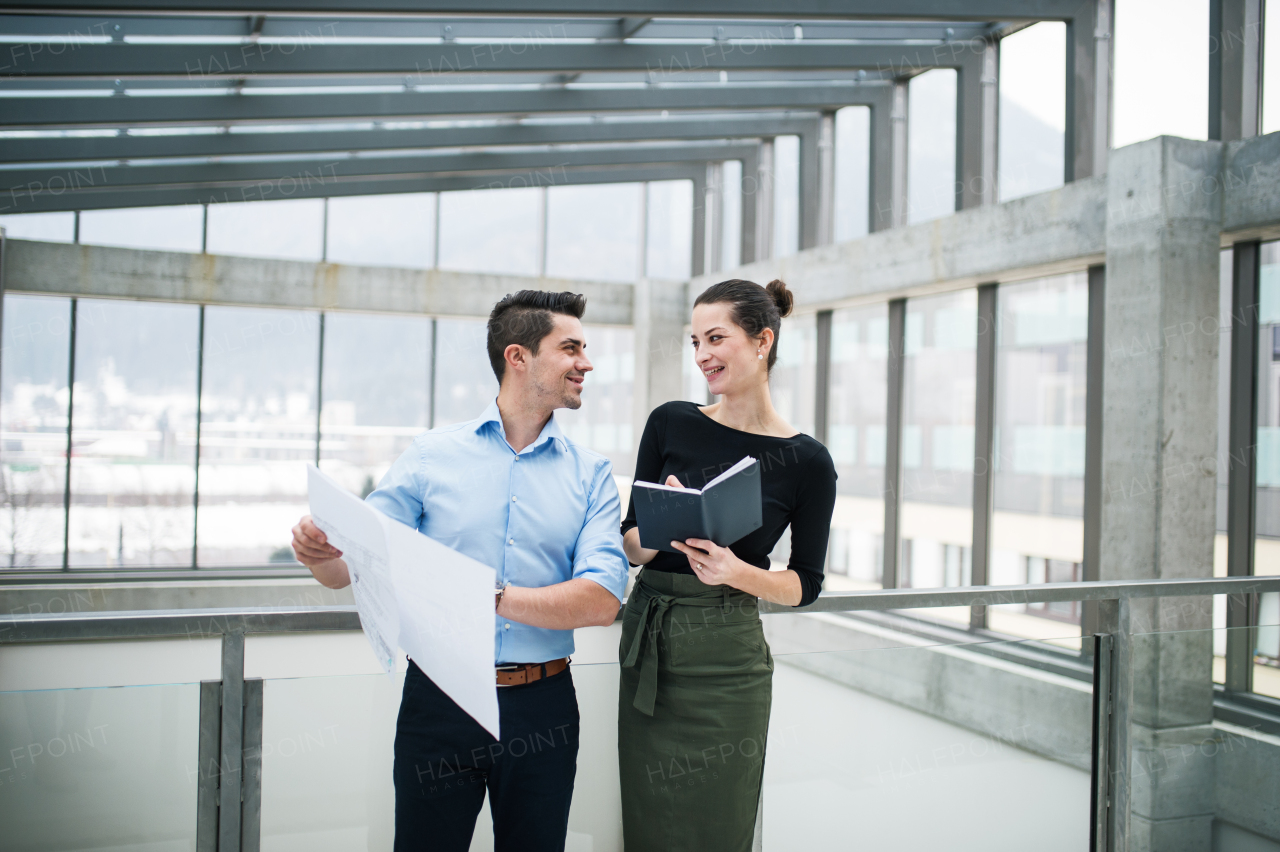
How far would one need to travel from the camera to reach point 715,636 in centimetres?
182

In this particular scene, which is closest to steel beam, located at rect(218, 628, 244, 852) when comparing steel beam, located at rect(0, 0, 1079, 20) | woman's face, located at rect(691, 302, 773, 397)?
woman's face, located at rect(691, 302, 773, 397)

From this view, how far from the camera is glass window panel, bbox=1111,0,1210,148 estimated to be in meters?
5.66

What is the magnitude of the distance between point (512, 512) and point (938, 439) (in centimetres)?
672

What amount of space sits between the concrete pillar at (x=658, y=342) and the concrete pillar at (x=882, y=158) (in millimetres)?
2747

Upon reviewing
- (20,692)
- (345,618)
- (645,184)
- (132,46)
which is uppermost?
(645,184)

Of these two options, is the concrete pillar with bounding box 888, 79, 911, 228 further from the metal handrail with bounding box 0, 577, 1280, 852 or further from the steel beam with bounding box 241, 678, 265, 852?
the steel beam with bounding box 241, 678, 265, 852

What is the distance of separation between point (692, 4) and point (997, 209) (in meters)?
2.98

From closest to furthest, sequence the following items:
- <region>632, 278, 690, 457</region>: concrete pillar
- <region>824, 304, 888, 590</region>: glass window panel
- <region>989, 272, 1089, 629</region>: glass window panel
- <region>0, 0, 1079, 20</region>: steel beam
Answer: <region>0, 0, 1079, 20</region>: steel beam, <region>989, 272, 1089, 629</region>: glass window panel, <region>824, 304, 888, 590</region>: glass window panel, <region>632, 278, 690, 457</region>: concrete pillar

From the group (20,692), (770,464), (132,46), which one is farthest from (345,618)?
(132,46)

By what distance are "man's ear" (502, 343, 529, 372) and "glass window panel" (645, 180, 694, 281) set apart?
933cm

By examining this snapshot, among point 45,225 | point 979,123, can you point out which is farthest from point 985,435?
point 45,225

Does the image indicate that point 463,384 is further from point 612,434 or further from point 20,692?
point 20,692

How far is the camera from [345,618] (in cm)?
190

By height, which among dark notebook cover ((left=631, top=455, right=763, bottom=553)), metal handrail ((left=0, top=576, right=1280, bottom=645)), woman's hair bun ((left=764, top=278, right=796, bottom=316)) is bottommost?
metal handrail ((left=0, top=576, right=1280, bottom=645))
